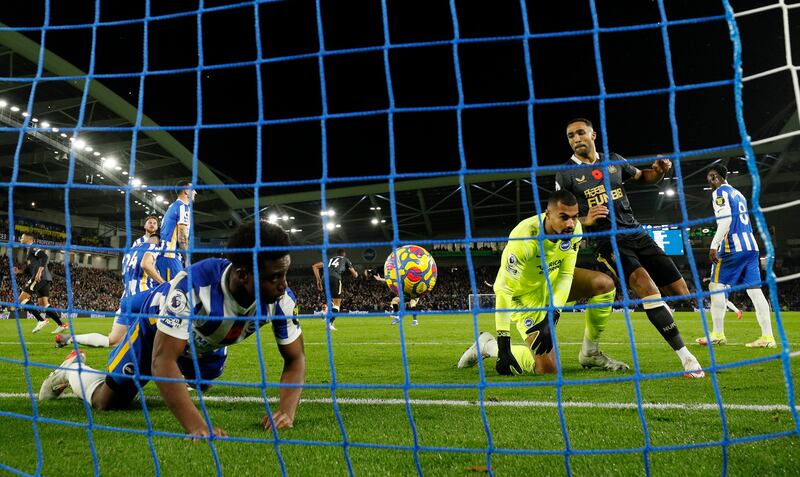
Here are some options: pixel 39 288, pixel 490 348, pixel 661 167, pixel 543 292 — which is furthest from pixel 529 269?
pixel 39 288

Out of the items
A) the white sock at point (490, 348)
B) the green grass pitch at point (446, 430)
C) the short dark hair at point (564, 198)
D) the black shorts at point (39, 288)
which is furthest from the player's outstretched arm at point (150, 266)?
the black shorts at point (39, 288)

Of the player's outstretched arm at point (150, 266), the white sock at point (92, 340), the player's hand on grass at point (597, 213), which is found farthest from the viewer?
the player's outstretched arm at point (150, 266)

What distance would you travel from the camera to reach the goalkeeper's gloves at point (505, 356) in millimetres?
4551

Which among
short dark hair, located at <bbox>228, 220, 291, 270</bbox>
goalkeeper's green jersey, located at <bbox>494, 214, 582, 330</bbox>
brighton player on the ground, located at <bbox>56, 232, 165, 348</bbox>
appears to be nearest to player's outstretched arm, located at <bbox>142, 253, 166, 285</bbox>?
brighton player on the ground, located at <bbox>56, 232, 165, 348</bbox>

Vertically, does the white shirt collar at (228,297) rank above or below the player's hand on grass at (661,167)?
below

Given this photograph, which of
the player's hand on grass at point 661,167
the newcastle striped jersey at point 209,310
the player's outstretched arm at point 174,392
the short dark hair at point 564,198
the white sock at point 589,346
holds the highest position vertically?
the player's hand on grass at point 661,167

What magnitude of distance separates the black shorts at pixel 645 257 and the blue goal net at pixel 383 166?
54 centimetres

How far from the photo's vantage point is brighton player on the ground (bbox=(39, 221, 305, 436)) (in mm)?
2371

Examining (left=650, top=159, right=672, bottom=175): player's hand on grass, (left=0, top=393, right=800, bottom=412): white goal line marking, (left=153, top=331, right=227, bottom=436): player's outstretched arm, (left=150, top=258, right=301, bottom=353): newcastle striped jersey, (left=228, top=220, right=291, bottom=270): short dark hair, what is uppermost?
(left=650, top=159, right=672, bottom=175): player's hand on grass

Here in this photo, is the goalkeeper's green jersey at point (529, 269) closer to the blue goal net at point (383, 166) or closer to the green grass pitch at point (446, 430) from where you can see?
the blue goal net at point (383, 166)

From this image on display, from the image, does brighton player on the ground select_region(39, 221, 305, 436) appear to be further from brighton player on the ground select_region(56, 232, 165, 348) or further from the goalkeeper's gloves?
the goalkeeper's gloves

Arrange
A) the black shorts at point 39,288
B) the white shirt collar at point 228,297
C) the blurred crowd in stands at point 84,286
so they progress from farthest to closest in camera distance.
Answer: the blurred crowd in stands at point 84,286
the black shorts at point 39,288
the white shirt collar at point 228,297

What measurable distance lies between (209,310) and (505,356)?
2.78 metres

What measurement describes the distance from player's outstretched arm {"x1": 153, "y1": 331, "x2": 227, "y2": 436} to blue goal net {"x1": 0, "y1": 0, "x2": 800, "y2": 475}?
102 millimetres
